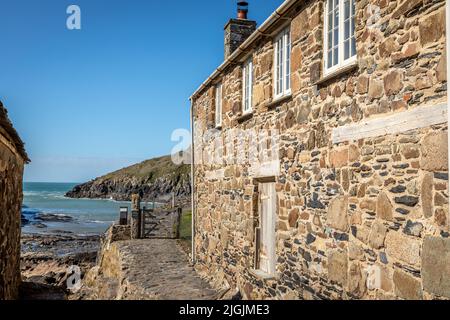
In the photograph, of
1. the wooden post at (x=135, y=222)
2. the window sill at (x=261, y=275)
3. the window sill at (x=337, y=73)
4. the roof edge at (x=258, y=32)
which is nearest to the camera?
the window sill at (x=337, y=73)

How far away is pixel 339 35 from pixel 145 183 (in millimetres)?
76704

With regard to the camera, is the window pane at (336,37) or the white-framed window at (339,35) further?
the window pane at (336,37)

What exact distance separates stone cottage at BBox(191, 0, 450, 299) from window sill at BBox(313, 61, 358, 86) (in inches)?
0.8

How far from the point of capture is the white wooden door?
29.8ft

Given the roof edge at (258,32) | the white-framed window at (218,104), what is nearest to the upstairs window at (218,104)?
the white-framed window at (218,104)

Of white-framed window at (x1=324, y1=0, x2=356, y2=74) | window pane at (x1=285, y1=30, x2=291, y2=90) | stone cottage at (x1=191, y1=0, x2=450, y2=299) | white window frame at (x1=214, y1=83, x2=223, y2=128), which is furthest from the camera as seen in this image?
white window frame at (x1=214, y1=83, x2=223, y2=128)

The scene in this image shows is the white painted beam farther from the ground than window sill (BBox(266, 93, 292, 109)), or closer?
closer

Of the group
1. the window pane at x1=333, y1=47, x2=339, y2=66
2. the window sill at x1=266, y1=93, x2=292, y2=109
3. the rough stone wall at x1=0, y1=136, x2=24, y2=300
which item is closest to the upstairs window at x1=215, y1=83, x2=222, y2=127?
the window sill at x1=266, y1=93, x2=292, y2=109

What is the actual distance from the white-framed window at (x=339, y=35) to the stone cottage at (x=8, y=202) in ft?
16.5

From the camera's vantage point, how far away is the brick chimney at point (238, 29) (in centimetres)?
1273

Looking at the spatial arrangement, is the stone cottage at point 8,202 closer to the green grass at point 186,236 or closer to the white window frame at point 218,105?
→ the white window frame at point 218,105

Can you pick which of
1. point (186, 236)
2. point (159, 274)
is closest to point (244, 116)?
point (159, 274)

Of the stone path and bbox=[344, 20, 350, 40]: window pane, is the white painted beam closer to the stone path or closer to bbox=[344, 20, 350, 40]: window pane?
bbox=[344, 20, 350, 40]: window pane

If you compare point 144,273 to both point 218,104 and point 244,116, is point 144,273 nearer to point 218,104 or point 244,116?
point 218,104
